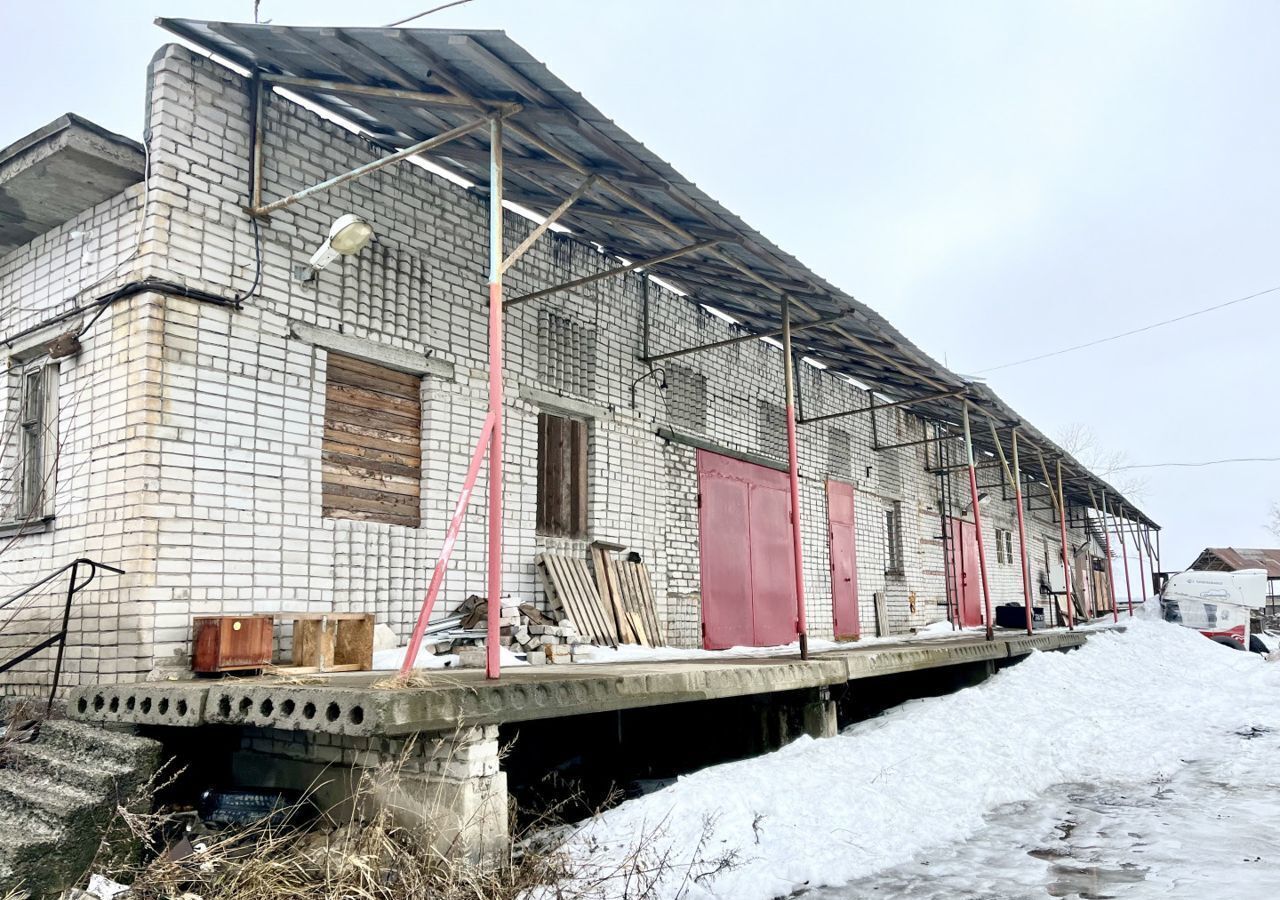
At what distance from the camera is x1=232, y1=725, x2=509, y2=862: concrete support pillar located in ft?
13.6

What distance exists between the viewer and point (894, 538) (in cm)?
1606

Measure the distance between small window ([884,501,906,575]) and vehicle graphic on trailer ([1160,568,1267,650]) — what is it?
32.1 ft

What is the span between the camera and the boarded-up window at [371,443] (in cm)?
693

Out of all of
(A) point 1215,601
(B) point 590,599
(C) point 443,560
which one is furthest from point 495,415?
(A) point 1215,601

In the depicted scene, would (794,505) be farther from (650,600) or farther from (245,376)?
(245,376)

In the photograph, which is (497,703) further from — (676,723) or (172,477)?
(676,723)

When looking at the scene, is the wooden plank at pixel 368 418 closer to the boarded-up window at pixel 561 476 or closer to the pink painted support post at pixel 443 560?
the boarded-up window at pixel 561 476

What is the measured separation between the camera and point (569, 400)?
9133 millimetres

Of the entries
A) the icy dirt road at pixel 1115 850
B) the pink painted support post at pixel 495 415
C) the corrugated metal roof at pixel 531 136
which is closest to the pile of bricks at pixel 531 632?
the pink painted support post at pixel 495 415

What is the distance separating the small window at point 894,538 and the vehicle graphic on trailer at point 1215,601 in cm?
980

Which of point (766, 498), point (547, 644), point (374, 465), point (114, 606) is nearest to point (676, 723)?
point (547, 644)

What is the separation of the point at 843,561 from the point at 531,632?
7.35m

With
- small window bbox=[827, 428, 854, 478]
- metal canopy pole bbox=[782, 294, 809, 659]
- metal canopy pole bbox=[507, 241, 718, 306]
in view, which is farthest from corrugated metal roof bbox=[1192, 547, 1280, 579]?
metal canopy pole bbox=[507, 241, 718, 306]

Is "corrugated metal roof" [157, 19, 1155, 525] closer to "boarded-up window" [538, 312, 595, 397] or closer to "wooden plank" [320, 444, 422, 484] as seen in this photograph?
"boarded-up window" [538, 312, 595, 397]
